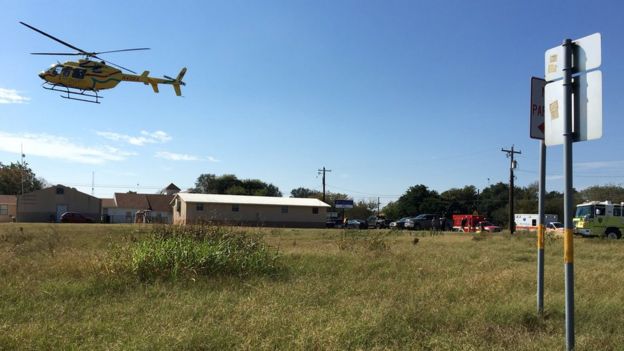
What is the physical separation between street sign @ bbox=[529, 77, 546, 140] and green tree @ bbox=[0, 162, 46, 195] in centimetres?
10491

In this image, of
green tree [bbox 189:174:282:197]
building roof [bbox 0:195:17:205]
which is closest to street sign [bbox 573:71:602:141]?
building roof [bbox 0:195:17:205]

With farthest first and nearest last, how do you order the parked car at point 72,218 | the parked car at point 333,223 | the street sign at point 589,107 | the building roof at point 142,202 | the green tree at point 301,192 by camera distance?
the green tree at point 301,192
the building roof at point 142,202
the parked car at point 333,223
the parked car at point 72,218
the street sign at point 589,107

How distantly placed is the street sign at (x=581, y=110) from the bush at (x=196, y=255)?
20.8 feet

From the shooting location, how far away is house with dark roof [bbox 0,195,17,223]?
76.1 metres

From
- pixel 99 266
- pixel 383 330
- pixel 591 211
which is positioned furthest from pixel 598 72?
pixel 591 211

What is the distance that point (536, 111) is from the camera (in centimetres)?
675

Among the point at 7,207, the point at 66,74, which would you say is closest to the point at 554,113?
the point at 66,74

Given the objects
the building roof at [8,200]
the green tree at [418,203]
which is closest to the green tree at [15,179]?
the building roof at [8,200]

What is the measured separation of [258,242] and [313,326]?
6.60 meters

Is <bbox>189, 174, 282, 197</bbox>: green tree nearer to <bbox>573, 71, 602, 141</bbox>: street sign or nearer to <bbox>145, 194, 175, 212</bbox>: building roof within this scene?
<bbox>145, 194, 175, 212</bbox>: building roof

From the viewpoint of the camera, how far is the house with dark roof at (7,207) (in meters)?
76.1

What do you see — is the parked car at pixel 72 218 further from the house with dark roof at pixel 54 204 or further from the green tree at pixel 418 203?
the green tree at pixel 418 203

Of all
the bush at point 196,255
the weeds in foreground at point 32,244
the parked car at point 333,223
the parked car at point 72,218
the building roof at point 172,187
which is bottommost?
the parked car at point 333,223

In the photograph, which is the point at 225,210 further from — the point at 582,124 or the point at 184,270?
the point at 582,124
